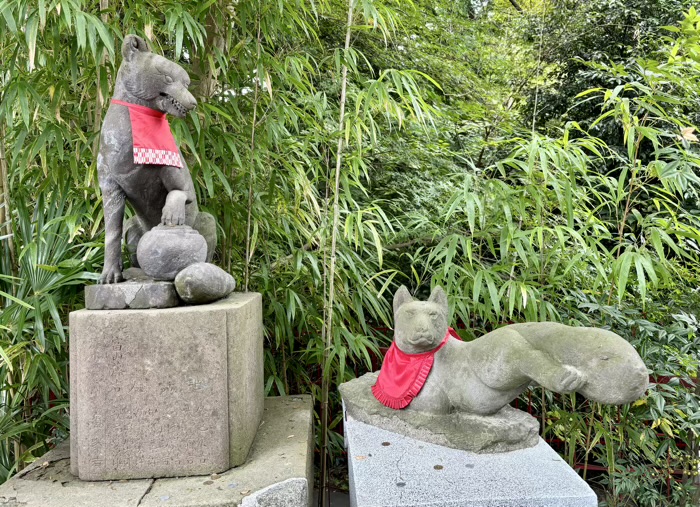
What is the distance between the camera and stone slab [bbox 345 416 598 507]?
170 cm

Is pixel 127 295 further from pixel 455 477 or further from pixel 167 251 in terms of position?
pixel 455 477

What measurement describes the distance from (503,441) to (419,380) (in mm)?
420

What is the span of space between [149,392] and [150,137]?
104 cm

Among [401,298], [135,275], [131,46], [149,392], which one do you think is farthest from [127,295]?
Result: [401,298]

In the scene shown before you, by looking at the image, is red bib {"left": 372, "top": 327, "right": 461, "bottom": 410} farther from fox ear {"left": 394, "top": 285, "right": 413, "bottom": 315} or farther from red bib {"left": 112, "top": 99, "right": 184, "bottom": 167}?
red bib {"left": 112, "top": 99, "right": 184, "bottom": 167}

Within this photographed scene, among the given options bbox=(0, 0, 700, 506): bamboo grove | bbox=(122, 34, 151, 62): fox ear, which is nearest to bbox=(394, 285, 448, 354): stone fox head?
bbox=(0, 0, 700, 506): bamboo grove

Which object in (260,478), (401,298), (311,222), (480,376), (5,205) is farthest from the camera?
(311,222)

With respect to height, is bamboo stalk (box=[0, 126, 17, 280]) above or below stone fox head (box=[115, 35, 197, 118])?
below

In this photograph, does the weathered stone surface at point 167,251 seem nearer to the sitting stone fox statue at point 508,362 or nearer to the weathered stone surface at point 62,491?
the weathered stone surface at point 62,491

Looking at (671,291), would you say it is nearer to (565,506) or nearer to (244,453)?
(565,506)

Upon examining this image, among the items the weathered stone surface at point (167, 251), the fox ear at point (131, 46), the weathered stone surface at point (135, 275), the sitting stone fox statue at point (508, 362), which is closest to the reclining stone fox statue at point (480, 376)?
the sitting stone fox statue at point (508, 362)

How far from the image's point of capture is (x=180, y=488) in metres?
1.91

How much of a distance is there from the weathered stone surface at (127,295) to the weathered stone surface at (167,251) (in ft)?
0.22

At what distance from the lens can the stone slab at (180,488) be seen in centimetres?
181
